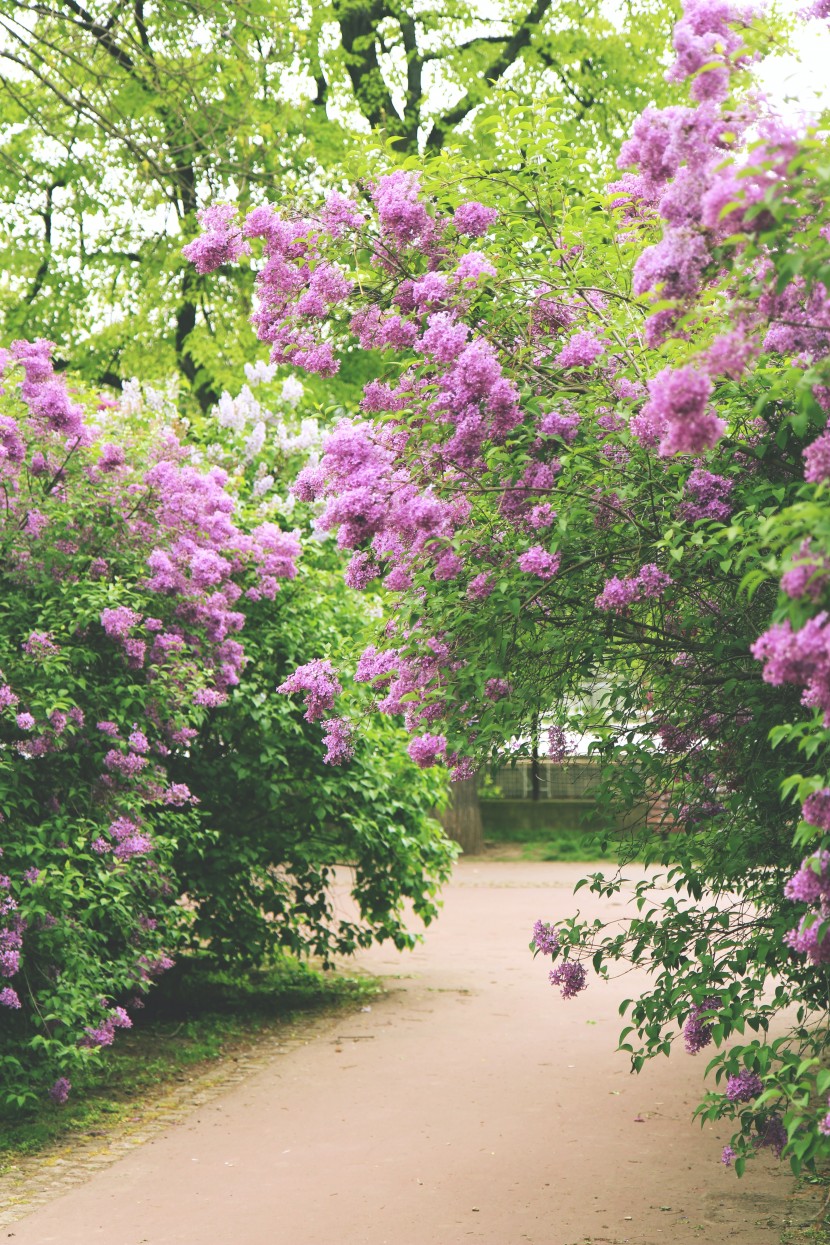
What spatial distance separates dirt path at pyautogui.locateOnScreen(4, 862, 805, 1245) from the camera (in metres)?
5.73

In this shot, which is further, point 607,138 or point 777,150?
point 607,138

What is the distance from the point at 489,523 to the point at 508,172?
5.09 ft

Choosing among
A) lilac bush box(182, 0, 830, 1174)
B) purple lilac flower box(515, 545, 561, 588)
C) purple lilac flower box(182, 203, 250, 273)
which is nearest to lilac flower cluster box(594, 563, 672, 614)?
lilac bush box(182, 0, 830, 1174)

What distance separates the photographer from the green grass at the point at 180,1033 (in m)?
7.29

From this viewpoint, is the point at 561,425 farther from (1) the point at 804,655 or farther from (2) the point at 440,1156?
(2) the point at 440,1156

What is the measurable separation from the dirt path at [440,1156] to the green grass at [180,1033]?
0.45m

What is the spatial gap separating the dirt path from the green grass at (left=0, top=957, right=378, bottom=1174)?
1.48 feet

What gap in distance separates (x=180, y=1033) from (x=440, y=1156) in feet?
11.0

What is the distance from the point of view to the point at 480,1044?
954cm

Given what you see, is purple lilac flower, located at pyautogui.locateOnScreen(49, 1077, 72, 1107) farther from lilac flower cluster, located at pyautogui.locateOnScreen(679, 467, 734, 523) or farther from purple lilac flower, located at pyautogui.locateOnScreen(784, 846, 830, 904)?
purple lilac flower, located at pyautogui.locateOnScreen(784, 846, 830, 904)

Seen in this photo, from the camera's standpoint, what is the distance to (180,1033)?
31.7 ft

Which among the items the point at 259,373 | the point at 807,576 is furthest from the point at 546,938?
the point at 259,373

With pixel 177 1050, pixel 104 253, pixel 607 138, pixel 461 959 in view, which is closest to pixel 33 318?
pixel 104 253

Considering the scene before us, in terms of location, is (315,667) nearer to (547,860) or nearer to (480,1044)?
(480,1044)
